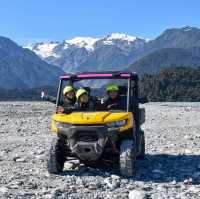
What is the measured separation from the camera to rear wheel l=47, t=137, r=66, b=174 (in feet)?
35.8

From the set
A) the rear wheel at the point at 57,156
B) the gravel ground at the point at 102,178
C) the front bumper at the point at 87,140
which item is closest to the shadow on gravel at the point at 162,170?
the gravel ground at the point at 102,178

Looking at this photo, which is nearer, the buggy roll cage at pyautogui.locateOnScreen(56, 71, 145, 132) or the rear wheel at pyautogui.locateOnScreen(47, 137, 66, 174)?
the rear wheel at pyautogui.locateOnScreen(47, 137, 66, 174)

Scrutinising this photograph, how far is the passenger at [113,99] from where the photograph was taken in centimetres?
1167

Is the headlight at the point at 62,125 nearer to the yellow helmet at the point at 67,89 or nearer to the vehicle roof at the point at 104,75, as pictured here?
the yellow helmet at the point at 67,89

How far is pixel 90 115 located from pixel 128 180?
4.82ft

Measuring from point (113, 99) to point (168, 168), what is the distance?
74.1 inches

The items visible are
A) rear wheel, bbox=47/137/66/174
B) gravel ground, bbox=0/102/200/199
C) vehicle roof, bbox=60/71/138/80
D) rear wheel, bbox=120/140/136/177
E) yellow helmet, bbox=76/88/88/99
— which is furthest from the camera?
vehicle roof, bbox=60/71/138/80

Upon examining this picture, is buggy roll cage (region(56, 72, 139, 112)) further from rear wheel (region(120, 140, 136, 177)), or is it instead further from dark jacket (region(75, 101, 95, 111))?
rear wheel (region(120, 140, 136, 177))

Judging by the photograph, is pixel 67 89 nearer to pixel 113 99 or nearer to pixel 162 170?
pixel 113 99

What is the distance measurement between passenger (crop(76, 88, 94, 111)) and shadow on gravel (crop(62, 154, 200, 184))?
123 centimetres

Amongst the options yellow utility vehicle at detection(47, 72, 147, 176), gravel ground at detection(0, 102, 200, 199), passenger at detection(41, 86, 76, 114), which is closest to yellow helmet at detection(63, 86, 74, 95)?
passenger at detection(41, 86, 76, 114)

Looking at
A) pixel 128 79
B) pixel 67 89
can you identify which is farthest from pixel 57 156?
pixel 128 79

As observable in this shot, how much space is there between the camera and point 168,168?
39.6 feet

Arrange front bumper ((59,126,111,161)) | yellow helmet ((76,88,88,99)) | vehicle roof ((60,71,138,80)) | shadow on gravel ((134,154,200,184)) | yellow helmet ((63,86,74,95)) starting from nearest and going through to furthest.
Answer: front bumper ((59,126,111,161)) < shadow on gravel ((134,154,200,184)) < yellow helmet ((76,88,88,99)) < vehicle roof ((60,71,138,80)) < yellow helmet ((63,86,74,95))
